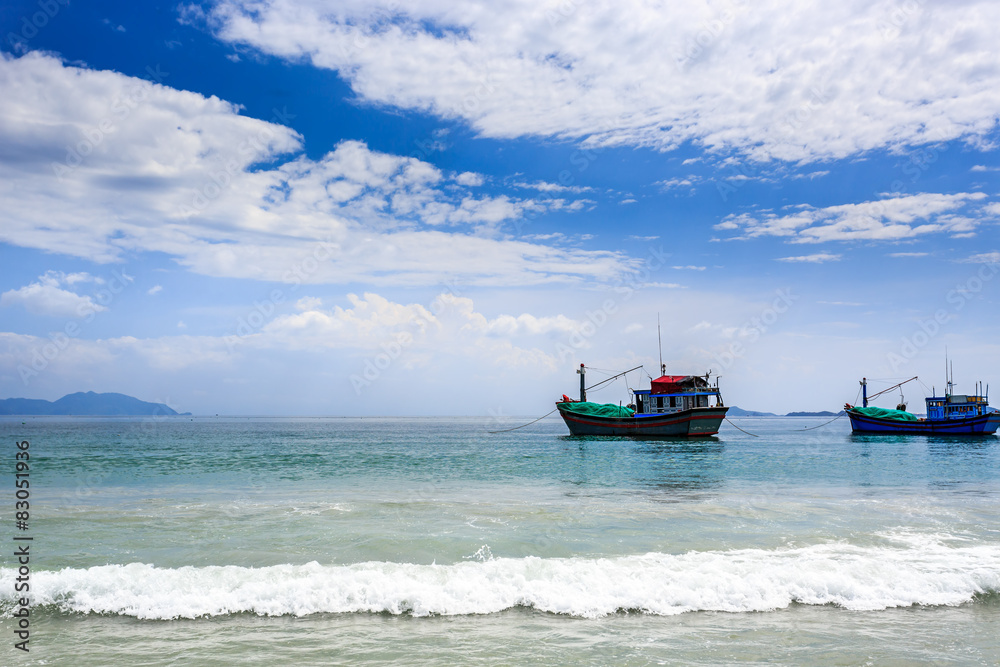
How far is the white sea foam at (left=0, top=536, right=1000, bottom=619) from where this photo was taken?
8.77m

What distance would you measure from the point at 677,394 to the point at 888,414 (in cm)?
3420

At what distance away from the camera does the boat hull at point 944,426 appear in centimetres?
6475

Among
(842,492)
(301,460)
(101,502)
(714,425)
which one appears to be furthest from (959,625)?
(714,425)

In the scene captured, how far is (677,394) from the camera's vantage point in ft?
187

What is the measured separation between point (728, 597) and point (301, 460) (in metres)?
36.3

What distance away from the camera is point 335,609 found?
28.6 ft

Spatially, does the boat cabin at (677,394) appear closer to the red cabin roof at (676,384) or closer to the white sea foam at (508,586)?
the red cabin roof at (676,384)

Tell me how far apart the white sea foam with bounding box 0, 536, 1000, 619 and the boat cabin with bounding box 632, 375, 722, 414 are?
47083mm

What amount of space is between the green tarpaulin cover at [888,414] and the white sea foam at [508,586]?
235 feet

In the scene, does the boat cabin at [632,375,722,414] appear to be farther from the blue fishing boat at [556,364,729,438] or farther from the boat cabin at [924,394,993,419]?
the boat cabin at [924,394,993,419]

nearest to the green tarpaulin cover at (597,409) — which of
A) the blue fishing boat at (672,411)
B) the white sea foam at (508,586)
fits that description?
the blue fishing boat at (672,411)

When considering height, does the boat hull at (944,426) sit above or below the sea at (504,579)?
below

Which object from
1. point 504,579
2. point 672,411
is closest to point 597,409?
point 672,411

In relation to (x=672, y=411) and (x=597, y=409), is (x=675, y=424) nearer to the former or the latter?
(x=672, y=411)
